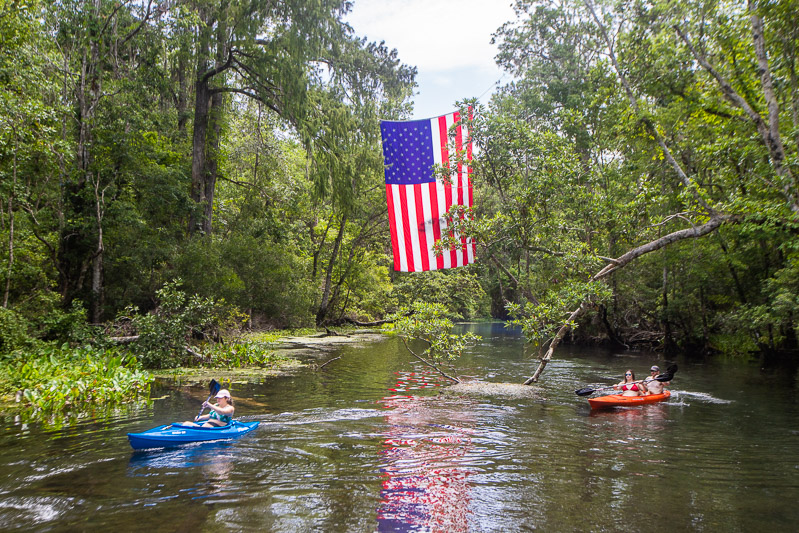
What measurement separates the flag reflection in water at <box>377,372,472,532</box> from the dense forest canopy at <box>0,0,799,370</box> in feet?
13.7

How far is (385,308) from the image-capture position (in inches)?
1577

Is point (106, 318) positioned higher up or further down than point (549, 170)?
further down

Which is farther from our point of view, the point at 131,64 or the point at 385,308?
the point at 385,308

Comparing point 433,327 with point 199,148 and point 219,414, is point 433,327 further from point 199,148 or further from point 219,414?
point 199,148

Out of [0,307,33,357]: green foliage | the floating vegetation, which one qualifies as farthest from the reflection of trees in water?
the floating vegetation

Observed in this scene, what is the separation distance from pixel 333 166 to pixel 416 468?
1404cm

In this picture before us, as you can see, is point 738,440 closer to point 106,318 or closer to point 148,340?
point 148,340

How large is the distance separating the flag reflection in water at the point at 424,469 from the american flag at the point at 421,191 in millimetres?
5231

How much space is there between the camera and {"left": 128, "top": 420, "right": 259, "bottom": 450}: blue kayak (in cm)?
694

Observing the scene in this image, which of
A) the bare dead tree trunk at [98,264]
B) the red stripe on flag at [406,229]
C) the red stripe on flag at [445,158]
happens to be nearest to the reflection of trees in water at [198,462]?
the red stripe on flag at [406,229]

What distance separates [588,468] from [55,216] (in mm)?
16866

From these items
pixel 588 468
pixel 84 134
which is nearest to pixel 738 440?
pixel 588 468

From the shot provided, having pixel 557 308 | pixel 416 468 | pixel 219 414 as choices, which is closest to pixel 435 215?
pixel 557 308

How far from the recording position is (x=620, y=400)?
11688mm
